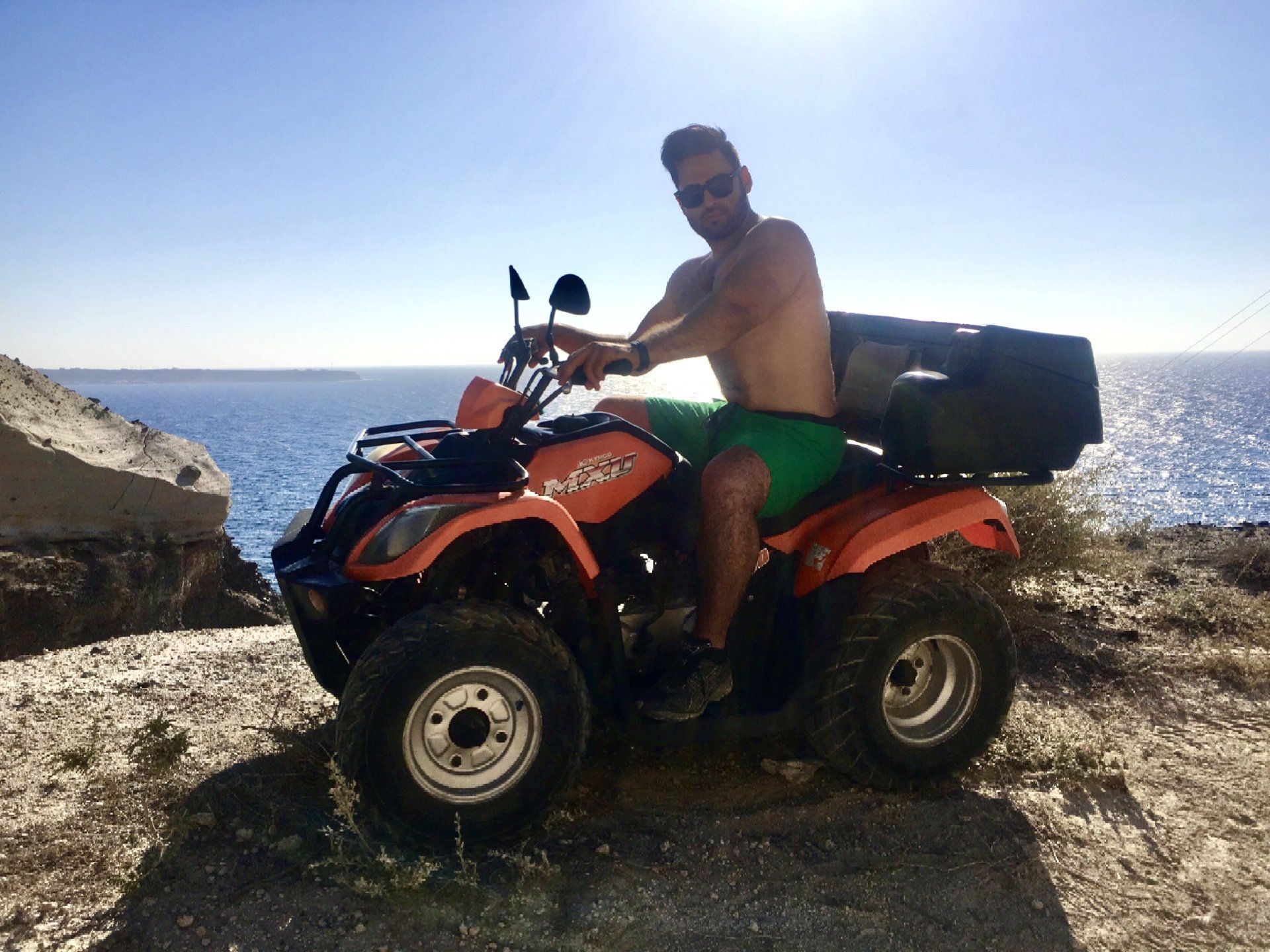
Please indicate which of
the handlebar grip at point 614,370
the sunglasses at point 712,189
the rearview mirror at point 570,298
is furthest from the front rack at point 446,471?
the sunglasses at point 712,189

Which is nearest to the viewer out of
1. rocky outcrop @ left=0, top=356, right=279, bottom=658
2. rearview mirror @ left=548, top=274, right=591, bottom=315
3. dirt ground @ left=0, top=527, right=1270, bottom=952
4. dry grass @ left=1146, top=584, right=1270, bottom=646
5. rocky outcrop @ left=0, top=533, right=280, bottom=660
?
dirt ground @ left=0, top=527, right=1270, bottom=952

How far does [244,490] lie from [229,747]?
32.7 metres

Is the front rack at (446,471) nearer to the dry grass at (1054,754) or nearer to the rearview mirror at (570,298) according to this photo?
the rearview mirror at (570,298)

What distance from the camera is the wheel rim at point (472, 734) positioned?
9.70 feet

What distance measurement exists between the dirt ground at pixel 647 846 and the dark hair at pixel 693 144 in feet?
7.95

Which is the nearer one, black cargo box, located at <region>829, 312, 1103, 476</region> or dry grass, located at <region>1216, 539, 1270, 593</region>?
black cargo box, located at <region>829, 312, 1103, 476</region>

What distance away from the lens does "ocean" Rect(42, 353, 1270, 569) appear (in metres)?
25.3

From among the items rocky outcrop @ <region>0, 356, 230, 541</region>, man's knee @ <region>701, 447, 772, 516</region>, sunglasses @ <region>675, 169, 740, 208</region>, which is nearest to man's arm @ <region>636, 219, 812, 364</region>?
sunglasses @ <region>675, 169, 740, 208</region>

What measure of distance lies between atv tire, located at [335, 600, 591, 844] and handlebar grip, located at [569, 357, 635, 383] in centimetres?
79

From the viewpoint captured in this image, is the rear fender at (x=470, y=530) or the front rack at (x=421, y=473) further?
the front rack at (x=421, y=473)

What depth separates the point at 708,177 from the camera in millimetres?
3789

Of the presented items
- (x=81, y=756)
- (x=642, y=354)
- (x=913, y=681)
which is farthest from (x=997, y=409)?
(x=81, y=756)

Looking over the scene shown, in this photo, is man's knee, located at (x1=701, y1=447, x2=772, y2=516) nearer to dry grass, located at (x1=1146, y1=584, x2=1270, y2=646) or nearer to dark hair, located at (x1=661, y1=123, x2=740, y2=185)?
dark hair, located at (x1=661, y1=123, x2=740, y2=185)

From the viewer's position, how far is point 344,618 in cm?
333
